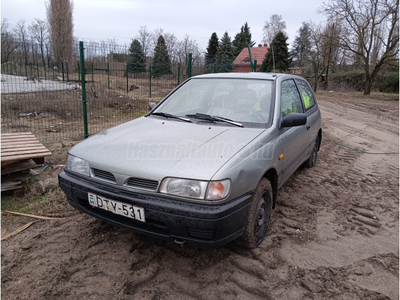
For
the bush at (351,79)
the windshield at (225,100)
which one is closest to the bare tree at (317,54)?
the bush at (351,79)

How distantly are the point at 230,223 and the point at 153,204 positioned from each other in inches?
23.3

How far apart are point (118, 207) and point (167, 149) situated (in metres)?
0.61

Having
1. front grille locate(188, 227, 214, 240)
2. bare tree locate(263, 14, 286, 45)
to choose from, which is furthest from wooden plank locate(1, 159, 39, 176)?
bare tree locate(263, 14, 286, 45)

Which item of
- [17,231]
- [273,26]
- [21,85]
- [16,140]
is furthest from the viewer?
[273,26]

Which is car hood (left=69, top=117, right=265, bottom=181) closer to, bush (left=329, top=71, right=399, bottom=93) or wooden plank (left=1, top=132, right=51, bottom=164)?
wooden plank (left=1, top=132, right=51, bottom=164)

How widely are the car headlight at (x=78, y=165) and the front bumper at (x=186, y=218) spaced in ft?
0.71

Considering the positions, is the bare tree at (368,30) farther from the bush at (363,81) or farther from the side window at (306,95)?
the side window at (306,95)

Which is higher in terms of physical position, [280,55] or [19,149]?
[280,55]

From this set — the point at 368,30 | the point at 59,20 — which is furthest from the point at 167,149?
the point at 59,20

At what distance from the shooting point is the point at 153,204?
213 cm

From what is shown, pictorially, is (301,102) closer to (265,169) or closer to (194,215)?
(265,169)

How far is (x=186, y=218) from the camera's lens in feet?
6.75

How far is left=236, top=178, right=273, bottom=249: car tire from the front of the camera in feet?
8.07

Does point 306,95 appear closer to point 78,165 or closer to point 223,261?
point 223,261
